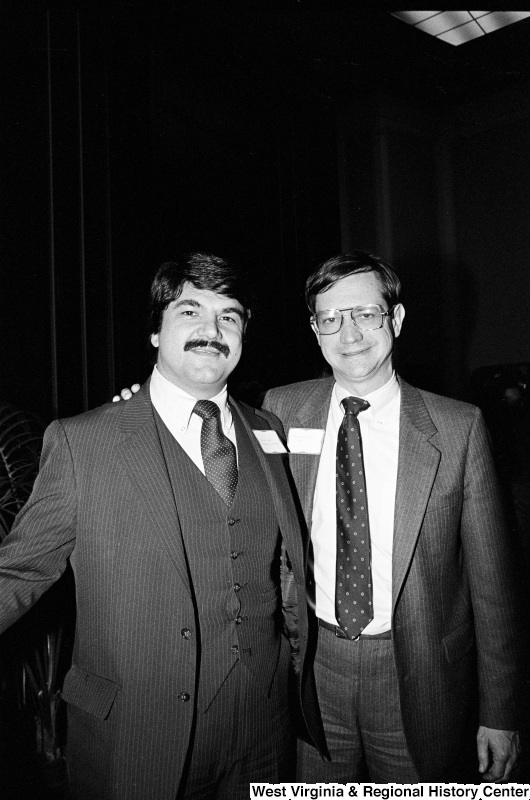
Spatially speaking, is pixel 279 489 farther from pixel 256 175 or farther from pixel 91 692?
pixel 256 175

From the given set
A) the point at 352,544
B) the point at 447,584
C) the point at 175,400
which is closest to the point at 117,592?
the point at 175,400

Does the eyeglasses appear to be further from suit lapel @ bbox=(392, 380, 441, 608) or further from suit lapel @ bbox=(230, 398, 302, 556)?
suit lapel @ bbox=(230, 398, 302, 556)

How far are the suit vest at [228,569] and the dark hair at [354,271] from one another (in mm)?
716

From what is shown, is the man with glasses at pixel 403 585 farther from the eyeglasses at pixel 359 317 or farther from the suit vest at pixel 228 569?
the suit vest at pixel 228 569

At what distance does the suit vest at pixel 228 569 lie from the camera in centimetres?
144

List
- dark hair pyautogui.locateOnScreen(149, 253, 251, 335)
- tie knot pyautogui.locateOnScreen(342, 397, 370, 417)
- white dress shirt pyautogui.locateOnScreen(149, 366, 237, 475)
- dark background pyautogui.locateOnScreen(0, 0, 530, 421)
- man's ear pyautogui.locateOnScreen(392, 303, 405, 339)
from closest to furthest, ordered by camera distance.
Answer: white dress shirt pyautogui.locateOnScreen(149, 366, 237, 475) < dark hair pyautogui.locateOnScreen(149, 253, 251, 335) < tie knot pyautogui.locateOnScreen(342, 397, 370, 417) < man's ear pyautogui.locateOnScreen(392, 303, 405, 339) < dark background pyautogui.locateOnScreen(0, 0, 530, 421)

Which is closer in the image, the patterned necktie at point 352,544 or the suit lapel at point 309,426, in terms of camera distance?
the patterned necktie at point 352,544

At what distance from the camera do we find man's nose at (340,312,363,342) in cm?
178

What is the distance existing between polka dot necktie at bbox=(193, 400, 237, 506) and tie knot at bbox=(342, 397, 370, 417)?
0.41 metres

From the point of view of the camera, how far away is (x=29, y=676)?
7.59ft

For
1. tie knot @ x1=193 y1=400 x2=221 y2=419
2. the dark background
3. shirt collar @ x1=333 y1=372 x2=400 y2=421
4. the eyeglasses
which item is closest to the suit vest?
tie knot @ x1=193 y1=400 x2=221 y2=419

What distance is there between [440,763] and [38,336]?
2.43 m

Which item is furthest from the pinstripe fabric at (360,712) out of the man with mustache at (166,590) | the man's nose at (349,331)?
the man's nose at (349,331)

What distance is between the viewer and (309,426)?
6.22 ft
